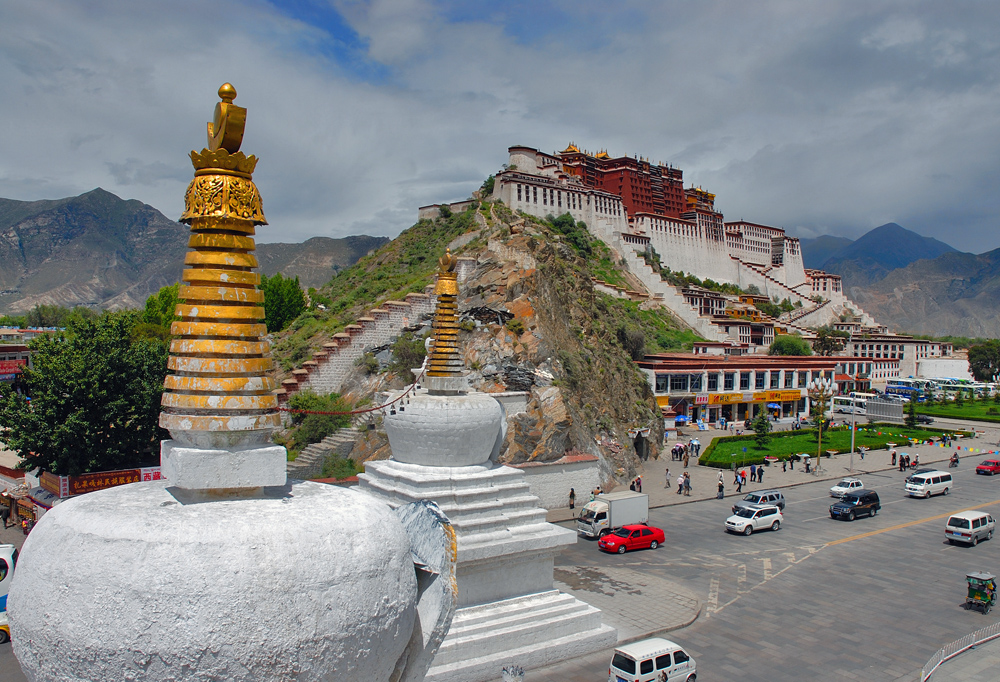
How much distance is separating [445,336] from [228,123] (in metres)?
11.1

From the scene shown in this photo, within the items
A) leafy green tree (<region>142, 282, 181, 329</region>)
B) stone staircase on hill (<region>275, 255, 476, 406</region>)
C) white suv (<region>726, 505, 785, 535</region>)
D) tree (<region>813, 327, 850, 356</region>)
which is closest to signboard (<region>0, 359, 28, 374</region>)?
leafy green tree (<region>142, 282, 181, 329</region>)

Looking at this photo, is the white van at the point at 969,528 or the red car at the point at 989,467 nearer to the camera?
the white van at the point at 969,528

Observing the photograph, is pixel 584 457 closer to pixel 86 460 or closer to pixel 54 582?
pixel 86 460

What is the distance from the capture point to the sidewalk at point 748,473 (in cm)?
3142

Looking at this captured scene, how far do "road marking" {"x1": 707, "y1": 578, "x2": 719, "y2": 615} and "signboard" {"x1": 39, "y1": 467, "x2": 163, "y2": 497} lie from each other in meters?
17.3

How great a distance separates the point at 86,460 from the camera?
78.9 feet

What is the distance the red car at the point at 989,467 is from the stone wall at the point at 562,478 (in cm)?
2369

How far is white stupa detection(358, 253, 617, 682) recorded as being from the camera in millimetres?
14742

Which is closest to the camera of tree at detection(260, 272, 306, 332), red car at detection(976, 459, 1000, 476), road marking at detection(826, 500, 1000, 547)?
road marking at detection(826, 500, 1000, 547)

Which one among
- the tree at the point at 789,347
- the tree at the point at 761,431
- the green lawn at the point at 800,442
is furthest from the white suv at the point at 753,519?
the tree at the point at 789,347

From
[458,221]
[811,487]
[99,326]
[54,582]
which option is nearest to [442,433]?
[54,582]

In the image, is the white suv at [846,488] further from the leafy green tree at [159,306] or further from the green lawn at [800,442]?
the leafy green tree at [159,306]

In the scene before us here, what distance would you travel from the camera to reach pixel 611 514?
A: 24.4 meters

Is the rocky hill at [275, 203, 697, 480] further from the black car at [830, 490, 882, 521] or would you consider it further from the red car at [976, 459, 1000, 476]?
the red car at [976, 459, 1000, 476]
